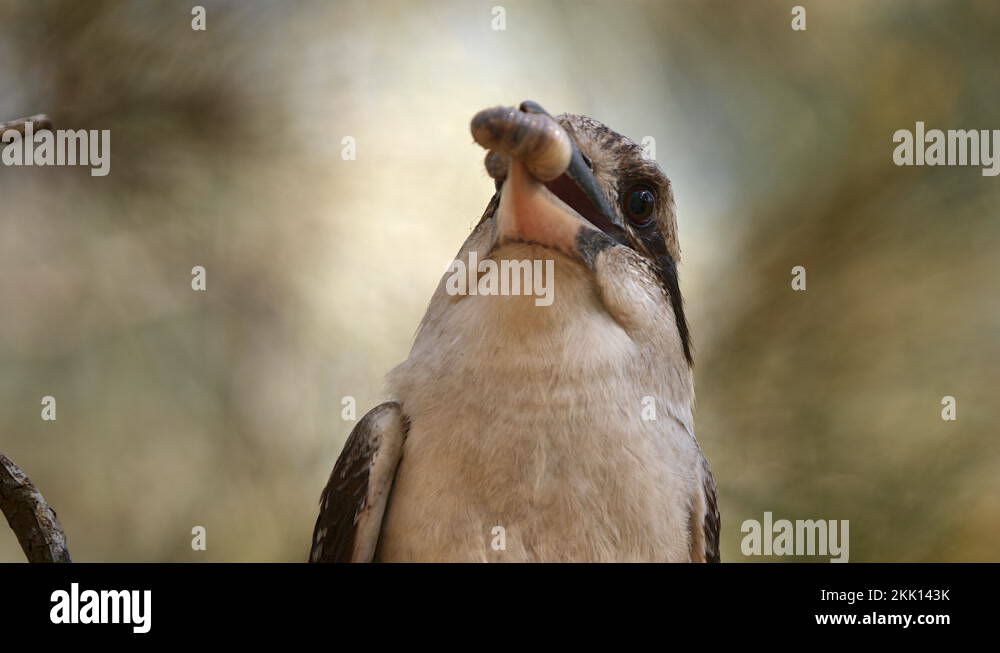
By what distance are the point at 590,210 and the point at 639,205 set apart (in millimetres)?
175

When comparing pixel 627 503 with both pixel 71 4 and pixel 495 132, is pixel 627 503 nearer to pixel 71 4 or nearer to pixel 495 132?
pixel 495 132

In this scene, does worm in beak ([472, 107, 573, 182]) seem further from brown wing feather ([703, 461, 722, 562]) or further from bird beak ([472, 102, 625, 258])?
brown wing feather ([703, 461, 722, 562])

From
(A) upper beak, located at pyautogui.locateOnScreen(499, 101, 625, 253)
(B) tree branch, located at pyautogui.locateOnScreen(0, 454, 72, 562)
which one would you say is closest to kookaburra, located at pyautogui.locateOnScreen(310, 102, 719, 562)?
(A) upper beak, located at pyautogui.locateOnScreen(499, 101, 625, 253)

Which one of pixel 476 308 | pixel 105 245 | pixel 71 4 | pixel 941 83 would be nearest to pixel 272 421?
pixel 105 245

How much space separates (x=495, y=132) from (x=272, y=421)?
148 centimetres

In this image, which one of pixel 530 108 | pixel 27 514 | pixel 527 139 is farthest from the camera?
pixel 530 108

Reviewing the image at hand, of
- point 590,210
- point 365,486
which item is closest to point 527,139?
point 590,210

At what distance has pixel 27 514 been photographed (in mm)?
2225

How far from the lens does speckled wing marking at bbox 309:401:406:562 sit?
282 centimetres

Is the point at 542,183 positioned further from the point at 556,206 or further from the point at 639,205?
the point at 639,205

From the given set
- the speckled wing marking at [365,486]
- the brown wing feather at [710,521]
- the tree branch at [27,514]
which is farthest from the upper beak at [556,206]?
the tree branch at [27,514]

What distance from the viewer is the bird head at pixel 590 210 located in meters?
2.54

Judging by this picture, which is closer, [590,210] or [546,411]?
[546,411]

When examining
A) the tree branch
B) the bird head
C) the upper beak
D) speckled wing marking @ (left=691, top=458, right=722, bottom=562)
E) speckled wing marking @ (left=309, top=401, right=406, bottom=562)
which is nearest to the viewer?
the tree branch
